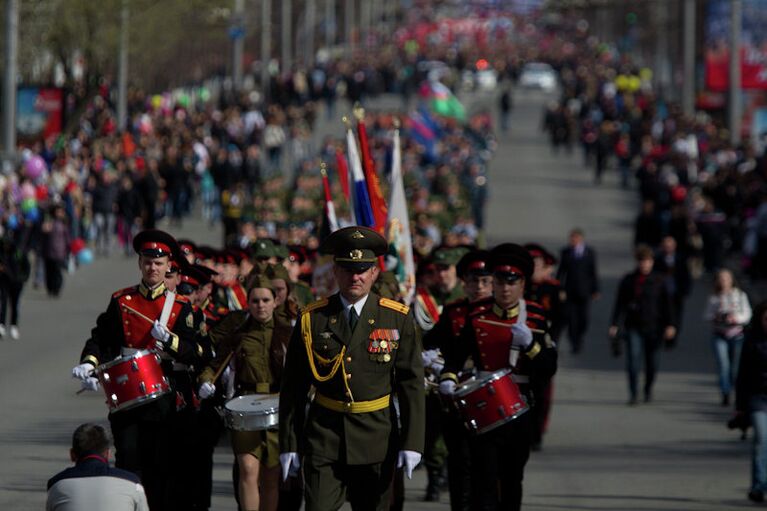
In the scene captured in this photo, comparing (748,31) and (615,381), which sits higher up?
(748,31)

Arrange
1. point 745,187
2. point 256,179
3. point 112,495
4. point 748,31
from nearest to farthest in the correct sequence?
point 112,495
point 745,187
point 256,179
point 748,31

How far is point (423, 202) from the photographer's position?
30.7 metres

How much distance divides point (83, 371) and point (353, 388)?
6.49 feet

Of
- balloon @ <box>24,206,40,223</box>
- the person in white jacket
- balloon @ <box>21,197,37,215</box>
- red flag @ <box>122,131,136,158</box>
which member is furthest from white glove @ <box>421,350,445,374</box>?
red flag @ <box>122,131,136,158</box>

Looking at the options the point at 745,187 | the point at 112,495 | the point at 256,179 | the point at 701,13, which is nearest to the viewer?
the point at 112,495

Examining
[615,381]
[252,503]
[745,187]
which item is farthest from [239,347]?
[745,187]

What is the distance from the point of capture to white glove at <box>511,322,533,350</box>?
1153 cm

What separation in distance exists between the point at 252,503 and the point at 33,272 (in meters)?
20.4

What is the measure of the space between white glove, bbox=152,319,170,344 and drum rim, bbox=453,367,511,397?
1578 millimetres

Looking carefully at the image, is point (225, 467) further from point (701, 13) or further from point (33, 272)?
point (701, 13)

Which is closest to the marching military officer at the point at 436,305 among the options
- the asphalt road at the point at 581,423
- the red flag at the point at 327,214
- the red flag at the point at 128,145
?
the asphalt road at the point at 581,423

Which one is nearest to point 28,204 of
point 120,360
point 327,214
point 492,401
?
point 327,214

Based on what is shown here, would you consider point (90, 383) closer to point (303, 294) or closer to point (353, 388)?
point (353, 388)

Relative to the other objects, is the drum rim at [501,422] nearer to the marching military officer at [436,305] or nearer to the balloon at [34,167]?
the marching military officer at [436,305]
